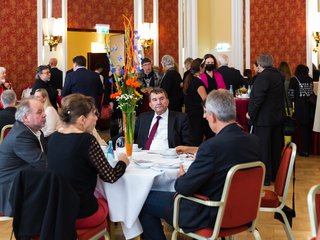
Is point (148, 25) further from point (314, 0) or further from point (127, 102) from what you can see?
point (127, 102)

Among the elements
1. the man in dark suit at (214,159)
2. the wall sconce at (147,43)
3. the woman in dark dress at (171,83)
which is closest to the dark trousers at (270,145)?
the woman in dark dress at (171,83)

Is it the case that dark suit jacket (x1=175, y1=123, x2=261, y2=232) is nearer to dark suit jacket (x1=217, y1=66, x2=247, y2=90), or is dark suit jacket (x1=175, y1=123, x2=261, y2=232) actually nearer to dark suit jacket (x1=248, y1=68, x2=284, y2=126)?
dark suit jacket (x1=248, y1=68, x2=284, y2=126)

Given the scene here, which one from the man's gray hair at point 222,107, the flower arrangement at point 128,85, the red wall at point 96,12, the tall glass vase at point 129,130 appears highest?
the red wall at point 96,12

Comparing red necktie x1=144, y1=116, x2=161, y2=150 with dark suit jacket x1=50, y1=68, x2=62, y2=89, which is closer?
red necktie x1=144, y1=116, x2=161, y2=150

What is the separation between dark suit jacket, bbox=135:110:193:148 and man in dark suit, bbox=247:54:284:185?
5.95ft

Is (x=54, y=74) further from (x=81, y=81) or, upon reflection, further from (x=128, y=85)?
(x=128, y=85)

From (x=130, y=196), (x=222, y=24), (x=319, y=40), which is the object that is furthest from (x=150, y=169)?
(x=222, y=24)

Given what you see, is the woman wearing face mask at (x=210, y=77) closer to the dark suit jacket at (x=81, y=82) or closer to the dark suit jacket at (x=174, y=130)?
the dark suit jacket at (x=81, y=82)

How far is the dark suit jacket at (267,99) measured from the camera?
6191 millimetres

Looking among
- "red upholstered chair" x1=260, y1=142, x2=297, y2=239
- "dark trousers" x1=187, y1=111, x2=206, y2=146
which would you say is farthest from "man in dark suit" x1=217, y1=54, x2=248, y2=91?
"red upholstered chair" x1=260, y1=142, x2=297, y2=239

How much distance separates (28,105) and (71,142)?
744 mm

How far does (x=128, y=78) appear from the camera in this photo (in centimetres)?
396

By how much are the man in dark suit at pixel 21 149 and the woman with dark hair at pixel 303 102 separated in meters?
5.37

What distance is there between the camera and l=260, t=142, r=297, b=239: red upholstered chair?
3.60 metres
